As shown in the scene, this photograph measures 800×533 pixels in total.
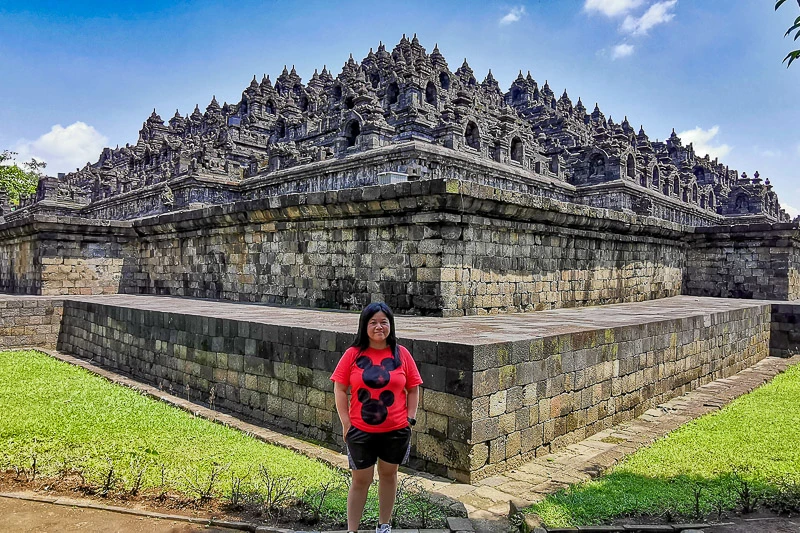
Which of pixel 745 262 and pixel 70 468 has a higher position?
pixel 745 262

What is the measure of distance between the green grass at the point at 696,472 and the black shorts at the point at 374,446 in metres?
1.19

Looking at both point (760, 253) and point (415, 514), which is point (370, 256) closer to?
point (415, 514)

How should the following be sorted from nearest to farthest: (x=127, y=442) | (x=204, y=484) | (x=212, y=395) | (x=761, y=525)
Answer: (x=761, y=525)
(x=204, y=484)
(x=127, y=442)
(x=212, y=395)

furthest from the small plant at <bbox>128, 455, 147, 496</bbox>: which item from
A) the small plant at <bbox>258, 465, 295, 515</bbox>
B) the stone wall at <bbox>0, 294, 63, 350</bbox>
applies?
the stone wall at <bbox>0, 294, 63, 350</bbox>

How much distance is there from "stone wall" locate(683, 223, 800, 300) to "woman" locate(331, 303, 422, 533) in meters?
13.8

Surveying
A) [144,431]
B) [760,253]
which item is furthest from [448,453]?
[760,253]

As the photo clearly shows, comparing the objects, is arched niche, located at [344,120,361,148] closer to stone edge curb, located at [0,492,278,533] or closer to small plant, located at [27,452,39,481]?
small plant, located at [27,452,39,481]

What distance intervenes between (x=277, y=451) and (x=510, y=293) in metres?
4.45

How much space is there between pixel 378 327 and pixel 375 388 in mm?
328

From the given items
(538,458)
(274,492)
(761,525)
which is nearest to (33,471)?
(274,492)

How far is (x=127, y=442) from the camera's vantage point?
5047 mm

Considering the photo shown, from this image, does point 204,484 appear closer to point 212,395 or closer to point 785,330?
point 212,395

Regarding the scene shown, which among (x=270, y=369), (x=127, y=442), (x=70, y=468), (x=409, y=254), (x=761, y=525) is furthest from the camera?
(x=409, y=254)

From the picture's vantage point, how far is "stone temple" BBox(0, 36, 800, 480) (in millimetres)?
4980
